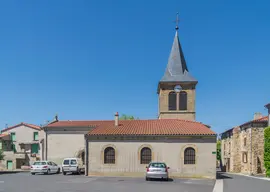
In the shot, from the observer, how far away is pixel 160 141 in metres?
27.2

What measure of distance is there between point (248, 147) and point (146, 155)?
553 inches

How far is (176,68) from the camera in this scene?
3844 centimetres

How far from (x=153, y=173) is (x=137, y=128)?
764 cm

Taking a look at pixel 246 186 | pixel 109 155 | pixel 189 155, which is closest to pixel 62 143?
pixel 109 155

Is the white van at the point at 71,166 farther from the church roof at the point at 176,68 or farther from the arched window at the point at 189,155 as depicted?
the church roof at the point at 176,68

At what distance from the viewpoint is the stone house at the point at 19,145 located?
4638 cm

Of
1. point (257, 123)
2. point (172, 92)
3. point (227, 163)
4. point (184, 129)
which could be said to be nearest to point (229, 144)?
point (227, 163)

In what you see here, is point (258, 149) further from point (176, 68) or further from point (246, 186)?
point (246, 186)

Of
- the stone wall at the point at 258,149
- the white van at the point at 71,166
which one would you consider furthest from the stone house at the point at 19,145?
the stone wall at the point at 258,149

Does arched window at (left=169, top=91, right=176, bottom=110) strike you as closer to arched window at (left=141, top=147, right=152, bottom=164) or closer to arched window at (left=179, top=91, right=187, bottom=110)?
arched window at (left=179, top=91, right=187, bottom=110)

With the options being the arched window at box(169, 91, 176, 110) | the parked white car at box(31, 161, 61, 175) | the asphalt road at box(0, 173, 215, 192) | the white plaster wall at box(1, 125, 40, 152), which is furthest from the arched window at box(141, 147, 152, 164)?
the white plaster wall at box(1, 125, 40, 152)

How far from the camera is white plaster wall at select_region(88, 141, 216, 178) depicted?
26.5m

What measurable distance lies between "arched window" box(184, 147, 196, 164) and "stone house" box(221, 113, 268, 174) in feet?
32.8

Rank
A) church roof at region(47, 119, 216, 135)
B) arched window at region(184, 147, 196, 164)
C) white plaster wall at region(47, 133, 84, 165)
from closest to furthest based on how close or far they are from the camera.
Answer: arched window at region(184, 147, 196, 164) → church roof at region(47, 119, 216, 135) → white plaster wall at region(47, 133, 84, 165)
